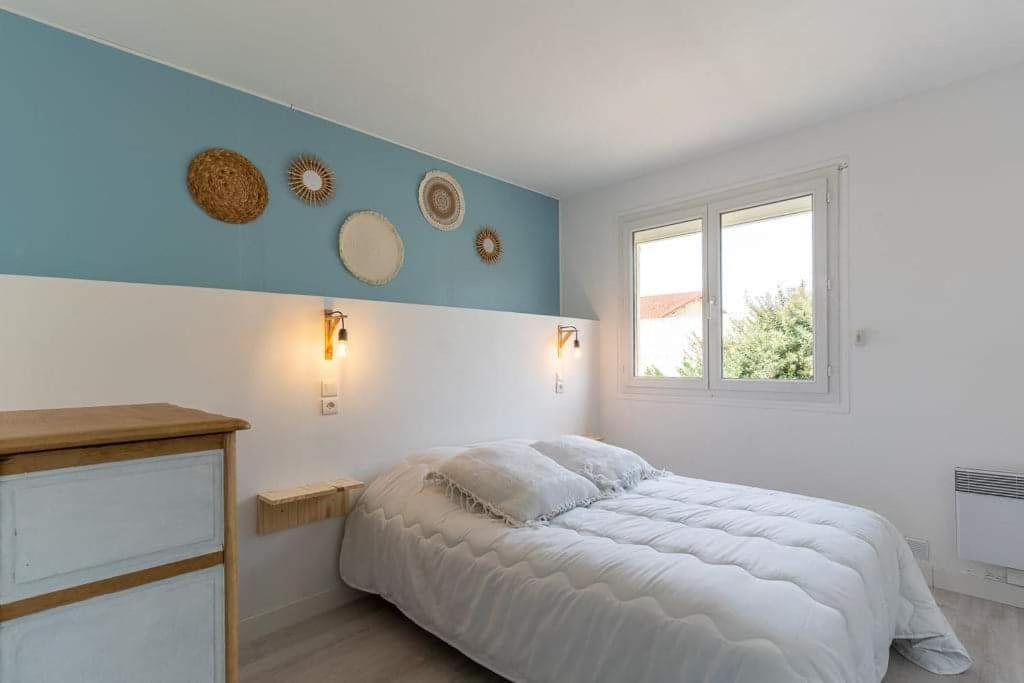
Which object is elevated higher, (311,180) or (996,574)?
(311,180)

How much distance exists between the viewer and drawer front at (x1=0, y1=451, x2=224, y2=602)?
92 cm

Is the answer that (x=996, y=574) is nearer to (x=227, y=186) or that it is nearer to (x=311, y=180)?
(x=311, y=180)

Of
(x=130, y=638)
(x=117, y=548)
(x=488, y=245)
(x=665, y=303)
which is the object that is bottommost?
(x=130, y=638)

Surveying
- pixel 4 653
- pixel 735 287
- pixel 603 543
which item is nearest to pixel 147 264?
pixel 4 653

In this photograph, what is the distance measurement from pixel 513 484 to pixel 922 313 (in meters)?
2.32

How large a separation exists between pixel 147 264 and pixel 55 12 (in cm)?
99

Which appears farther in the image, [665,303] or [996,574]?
[665,303]

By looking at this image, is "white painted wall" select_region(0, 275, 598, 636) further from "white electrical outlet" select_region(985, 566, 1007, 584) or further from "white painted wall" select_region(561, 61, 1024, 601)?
"white electrical outlet" select_region(985, 566, 1007, 584)

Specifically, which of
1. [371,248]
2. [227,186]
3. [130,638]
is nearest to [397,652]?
[130,638]

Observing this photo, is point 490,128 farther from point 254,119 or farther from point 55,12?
point 55,12

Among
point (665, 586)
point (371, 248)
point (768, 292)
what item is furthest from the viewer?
point (768, 292)

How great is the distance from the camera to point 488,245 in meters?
3.79

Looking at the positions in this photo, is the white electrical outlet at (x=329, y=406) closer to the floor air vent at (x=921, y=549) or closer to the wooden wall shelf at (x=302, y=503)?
the wooden wall shelf at (x=302, y=503)

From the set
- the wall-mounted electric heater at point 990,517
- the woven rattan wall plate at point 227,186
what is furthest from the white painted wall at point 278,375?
the wall-mounted electric heater at point 990,517
